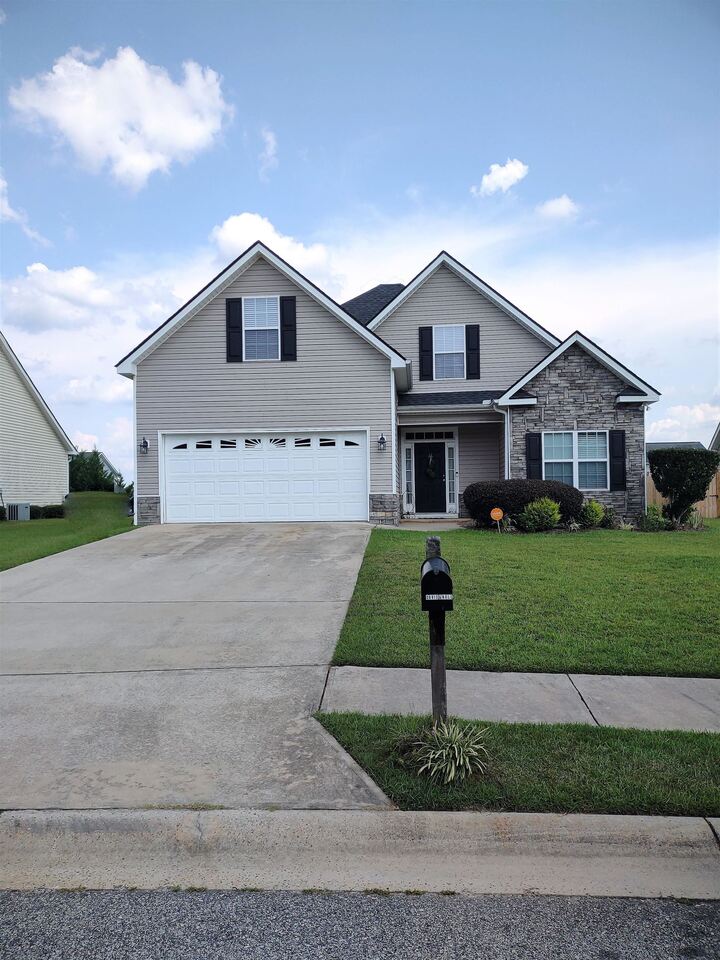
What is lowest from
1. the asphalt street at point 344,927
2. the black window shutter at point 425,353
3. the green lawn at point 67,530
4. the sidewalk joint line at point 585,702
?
the asphalt street at point 344,927

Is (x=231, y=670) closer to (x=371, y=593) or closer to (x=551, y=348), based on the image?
(x=371, y=593)

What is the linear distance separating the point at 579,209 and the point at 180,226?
31.2 ft

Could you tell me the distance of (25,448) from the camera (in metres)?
27.4

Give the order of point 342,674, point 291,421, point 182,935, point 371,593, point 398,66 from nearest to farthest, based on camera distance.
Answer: point 182,935 → point 342,674 → point 371,593 → point 398,66 → point 291,421

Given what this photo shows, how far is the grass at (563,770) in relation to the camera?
138 inches

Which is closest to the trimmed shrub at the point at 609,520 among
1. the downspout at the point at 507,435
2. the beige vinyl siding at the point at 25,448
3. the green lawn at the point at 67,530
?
the downspout at the point at 507,435

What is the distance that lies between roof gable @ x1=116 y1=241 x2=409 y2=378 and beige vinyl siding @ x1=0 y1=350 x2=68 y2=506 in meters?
11.3

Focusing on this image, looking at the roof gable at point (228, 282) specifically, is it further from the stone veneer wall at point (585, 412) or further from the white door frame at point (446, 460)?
the stone veneer wall at point (585, 412)

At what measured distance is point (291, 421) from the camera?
56.7 ft

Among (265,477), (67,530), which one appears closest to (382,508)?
(265,477)

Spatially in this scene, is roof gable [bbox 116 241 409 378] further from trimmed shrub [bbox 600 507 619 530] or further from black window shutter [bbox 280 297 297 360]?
trimmed shrub [bbox 600 507 619 530]

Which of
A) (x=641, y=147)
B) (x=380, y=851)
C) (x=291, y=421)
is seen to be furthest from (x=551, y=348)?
(x=380, y=851)

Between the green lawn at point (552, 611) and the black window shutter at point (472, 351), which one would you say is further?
the black window shutter at point (472, 351)

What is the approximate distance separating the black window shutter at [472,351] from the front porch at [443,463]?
5.02 feet
